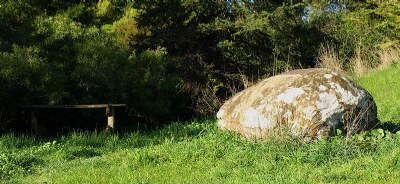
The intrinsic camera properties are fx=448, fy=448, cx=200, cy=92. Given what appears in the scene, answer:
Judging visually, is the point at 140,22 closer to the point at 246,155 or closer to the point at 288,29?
the point at 288,29

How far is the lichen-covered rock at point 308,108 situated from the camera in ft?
21.4

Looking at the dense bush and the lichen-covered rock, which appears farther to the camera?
the dense bush

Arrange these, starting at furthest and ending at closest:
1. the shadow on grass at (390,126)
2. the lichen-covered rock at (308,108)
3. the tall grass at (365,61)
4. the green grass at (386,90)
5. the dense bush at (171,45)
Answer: the tall grass at (365,61)
the dense bush at (171,45)
the green grass at (386,90)
the shadow on grass at (390,126)
the lichen-covered rock at (308,108)

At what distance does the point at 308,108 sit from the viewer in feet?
21.5

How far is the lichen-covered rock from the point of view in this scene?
651 centimetres

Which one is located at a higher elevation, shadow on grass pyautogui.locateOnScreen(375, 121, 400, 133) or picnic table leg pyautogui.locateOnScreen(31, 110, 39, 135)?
shadow on grass pyautogui.locateOnScreen(375, 121, 400, 133)

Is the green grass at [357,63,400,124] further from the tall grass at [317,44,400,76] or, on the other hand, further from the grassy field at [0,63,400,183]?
the grassy field at [0,63,400,183]

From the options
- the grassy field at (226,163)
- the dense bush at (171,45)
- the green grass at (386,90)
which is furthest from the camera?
the dense bush at (171,45)

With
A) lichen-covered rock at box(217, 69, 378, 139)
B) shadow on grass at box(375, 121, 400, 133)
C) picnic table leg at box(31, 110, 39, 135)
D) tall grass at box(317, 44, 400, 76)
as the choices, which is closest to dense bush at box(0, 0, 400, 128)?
tall grass at box(317, 44, 400, 76)

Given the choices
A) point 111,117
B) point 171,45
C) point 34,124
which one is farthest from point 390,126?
point 171,45

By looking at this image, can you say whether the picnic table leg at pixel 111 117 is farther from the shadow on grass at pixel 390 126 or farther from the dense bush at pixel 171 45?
the shadow on grass at pixel 390 126

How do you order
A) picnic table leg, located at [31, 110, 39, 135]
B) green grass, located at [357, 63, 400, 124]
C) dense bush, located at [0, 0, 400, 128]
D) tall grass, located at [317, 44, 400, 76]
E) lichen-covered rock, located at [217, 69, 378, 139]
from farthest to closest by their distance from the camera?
tall grass, located at [317, 44, 400, 76]
dense bush, located at [0, 0, 400, 128]
picnic table leg, located at [31, 110, 39, 135]
green grass, located at [357, 63, 400, 124]
lichen-covered rock, located at [217, 69, 378, 139]

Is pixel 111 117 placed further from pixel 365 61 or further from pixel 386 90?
pixel 365 61

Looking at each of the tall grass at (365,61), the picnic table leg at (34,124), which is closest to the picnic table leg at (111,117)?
the picnic table leg at (34,124)
